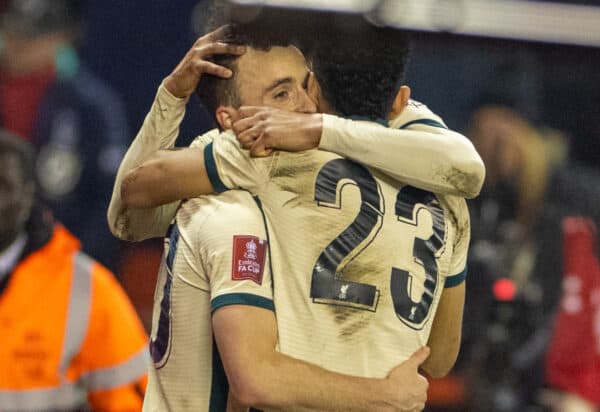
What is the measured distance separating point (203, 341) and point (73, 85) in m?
2.73

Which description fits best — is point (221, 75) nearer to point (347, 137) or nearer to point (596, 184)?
point (347, 137)

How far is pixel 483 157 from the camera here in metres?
4.75

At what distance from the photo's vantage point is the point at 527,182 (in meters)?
4.84

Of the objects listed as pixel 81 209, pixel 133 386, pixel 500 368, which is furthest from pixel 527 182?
pixel 133 386

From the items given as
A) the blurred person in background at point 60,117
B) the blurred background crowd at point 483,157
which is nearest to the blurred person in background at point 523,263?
the blurred background crowd at point 483,157

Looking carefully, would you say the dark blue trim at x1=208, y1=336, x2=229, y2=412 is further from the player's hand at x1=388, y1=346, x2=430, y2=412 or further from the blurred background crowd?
the blurred background crowd

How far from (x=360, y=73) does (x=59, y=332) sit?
1.27m

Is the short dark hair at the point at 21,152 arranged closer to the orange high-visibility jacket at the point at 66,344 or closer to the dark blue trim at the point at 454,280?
the orange high-visibility jacket at the point at 66,344

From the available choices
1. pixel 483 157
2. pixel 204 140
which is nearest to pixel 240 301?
pixel 204 140

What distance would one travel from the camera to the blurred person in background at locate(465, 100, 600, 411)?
4.66 m

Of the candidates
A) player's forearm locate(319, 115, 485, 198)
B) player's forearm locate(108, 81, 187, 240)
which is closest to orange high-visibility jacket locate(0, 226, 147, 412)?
player's forearm locate(108, 81, 187, 240)

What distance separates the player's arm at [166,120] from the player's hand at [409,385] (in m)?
0.49

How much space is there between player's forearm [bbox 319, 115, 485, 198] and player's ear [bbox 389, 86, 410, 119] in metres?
0.06

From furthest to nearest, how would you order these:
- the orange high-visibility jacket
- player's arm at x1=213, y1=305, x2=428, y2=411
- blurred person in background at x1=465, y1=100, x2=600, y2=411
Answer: blurred person in background at x1=465, y1=100, x2=600, y2=411
the orange high-visibility jacket
player's arm at x1=213, y1=305, x2=428, y2=411
